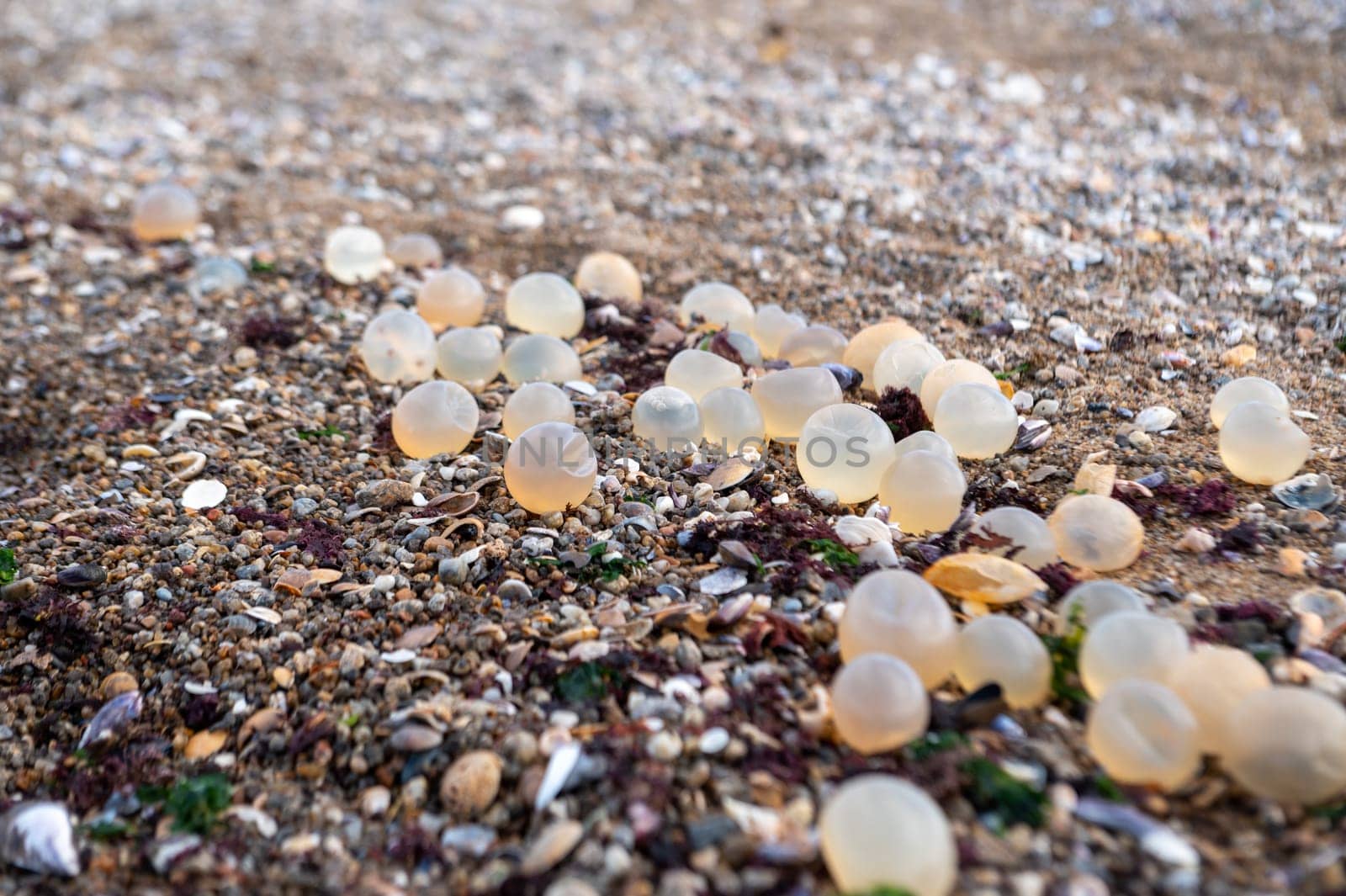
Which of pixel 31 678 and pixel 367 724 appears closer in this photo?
pixel 367 724

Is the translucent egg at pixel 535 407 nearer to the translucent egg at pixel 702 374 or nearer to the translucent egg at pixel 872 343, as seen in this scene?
the translucent egg at pixel 702 374

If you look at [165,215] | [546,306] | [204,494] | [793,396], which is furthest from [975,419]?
[165,215]

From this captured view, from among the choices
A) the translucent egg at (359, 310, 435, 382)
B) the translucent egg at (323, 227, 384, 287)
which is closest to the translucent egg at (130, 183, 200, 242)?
the translucent egg at (323, 227, 384, 287)

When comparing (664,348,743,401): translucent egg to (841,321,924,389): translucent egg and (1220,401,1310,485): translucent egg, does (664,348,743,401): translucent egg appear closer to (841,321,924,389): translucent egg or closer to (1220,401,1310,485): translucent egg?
(841,321,924,389): translucent egg

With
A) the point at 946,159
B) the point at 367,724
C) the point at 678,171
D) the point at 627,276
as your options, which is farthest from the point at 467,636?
the point at 946,159

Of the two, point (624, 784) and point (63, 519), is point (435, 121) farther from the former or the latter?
point (624, 784)

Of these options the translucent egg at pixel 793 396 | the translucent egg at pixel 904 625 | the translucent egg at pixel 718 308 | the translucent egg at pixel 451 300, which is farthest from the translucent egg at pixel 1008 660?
the translucent egg at pixel 451 300

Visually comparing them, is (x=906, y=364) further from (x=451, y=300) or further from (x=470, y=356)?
(x=451, y=300)
